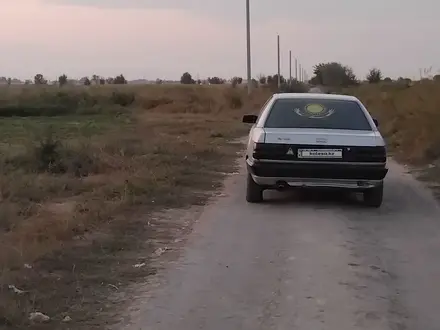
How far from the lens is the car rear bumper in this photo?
395 inches

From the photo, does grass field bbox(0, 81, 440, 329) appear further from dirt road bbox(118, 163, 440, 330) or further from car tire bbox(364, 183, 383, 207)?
car tire bbox(364, 183, 383, 207)

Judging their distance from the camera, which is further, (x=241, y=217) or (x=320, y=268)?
(x=241, y=217)

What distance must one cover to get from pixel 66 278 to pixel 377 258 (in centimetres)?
299

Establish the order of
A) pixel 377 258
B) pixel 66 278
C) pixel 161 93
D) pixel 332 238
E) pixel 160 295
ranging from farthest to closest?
pixel 161 93, pixel 332 238, pixel 377 258, pixel 66 278, pixel 160 295

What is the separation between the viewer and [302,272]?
22.5ft

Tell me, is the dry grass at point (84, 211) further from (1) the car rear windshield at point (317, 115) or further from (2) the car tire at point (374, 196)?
(2) the car tire at point (374, 196)

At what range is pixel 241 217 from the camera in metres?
9.78

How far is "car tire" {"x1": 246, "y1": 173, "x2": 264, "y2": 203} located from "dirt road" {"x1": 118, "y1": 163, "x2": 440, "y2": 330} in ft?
0.72

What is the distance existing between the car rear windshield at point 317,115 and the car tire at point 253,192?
31.9 inches

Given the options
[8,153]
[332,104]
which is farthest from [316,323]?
[8,153]

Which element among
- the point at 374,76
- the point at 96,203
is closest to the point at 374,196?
the point at 96,203

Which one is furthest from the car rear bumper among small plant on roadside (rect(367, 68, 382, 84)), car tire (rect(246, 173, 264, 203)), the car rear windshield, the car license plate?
small plant on roadside (rect(367, 68, 382, 84))

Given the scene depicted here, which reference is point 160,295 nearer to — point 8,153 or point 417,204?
point 417,204

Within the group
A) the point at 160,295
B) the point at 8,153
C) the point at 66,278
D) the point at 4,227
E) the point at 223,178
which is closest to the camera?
the point at 160,295
